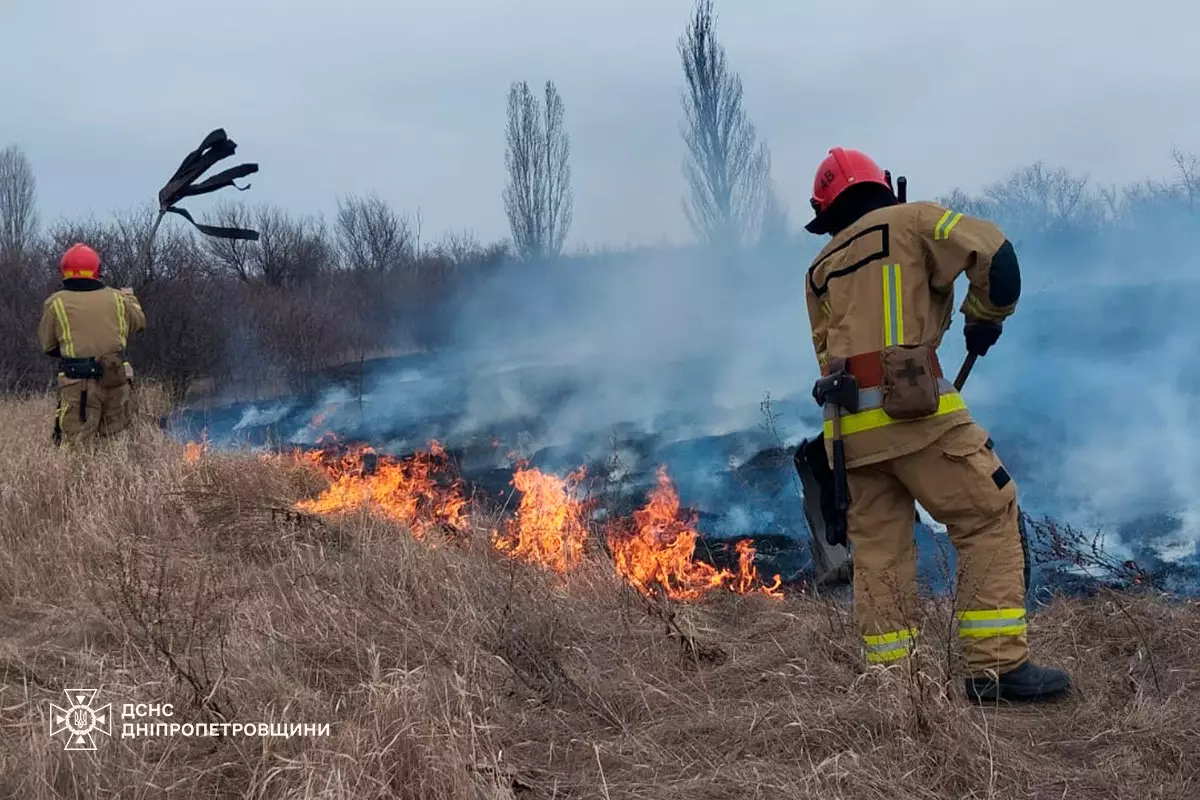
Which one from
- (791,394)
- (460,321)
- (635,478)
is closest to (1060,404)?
(791,394)

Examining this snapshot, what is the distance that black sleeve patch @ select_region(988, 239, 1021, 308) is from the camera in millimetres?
3012

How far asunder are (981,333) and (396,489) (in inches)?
166

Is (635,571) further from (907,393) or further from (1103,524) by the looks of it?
(1103,524)

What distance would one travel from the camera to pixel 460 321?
18906 millimetres

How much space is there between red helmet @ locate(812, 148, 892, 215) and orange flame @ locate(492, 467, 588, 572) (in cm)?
234

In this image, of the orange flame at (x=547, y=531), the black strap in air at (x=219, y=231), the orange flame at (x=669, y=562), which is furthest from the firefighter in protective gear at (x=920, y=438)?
the black strap in air at (x=219, y=231)

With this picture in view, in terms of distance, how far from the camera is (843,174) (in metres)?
3.40

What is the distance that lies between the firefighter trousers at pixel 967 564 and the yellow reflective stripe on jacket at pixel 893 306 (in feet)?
1.24

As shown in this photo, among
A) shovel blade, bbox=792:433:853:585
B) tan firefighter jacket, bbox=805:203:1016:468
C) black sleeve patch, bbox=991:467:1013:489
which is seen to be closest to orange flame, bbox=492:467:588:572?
shovel blade, bbox=792:433:853:585

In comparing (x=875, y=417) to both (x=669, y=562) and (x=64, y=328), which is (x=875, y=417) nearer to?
(x=669, y=562)

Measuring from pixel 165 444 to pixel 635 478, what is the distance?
386 centimetres

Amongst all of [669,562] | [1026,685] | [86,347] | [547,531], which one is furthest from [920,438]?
[86,347]

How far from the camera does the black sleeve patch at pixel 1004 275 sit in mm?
3012

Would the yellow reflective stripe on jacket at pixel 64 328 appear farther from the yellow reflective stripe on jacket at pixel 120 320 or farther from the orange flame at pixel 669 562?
the orange flame at pixel 669 562
